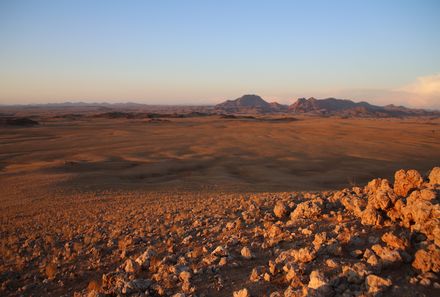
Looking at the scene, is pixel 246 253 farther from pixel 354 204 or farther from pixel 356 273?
pixel 354 204

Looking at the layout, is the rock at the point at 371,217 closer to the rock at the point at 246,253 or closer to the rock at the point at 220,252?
the rock at the point at 246,253

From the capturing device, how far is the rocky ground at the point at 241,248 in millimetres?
4582

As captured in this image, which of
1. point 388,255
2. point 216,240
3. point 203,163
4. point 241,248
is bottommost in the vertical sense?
point 203,163

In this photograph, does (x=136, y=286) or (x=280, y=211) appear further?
(x=280, y=211)

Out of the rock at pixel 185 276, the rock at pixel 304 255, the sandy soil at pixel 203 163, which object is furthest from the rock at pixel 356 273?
the sandy soil at pixel 203 163

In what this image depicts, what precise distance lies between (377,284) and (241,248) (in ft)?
8.47

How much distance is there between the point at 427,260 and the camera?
175 inches

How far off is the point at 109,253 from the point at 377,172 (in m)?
18.5

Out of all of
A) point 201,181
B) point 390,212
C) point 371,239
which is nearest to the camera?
point 371,239

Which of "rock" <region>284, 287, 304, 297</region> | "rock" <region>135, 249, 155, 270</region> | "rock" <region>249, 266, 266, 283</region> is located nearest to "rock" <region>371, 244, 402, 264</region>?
"rock" <region>284, 287, 304, 297</region>

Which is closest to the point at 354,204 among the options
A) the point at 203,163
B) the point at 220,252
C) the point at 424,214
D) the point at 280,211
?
the point at 280,211

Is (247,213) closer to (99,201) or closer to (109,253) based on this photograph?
(109,253)

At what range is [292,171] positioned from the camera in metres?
21.7

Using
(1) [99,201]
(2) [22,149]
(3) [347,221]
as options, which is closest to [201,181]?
(1) [99,201]
